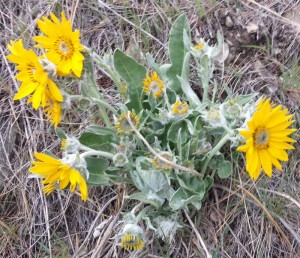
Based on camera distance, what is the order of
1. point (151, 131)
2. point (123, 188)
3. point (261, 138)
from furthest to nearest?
point (123, 188) → point (151, 131) → point (261, 138)

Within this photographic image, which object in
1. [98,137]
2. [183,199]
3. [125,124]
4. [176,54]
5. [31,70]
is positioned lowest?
[183,199]

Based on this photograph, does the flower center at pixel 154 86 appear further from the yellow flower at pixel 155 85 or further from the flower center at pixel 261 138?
the flower center at pixel 261 138

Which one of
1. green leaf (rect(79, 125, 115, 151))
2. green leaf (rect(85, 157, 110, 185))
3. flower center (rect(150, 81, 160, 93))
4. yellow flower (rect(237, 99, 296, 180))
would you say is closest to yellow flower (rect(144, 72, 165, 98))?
flower center (rect(150, 81, 160, 93))

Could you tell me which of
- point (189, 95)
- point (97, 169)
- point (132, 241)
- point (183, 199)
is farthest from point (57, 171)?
point (189, 95)

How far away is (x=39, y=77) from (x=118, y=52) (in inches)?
17.1

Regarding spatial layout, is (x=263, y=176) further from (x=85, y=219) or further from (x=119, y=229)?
(x=85, y=219)

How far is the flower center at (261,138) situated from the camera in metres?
1.95

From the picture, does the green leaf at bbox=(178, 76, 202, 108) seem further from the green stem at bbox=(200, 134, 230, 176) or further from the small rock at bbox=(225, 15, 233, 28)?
the small rock at bbox=(225, 15, 233, 28)

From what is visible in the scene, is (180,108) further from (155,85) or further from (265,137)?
(265,137)

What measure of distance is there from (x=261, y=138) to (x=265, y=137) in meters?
0.02

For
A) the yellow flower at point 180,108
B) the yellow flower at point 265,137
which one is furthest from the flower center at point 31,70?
the yellow flower at point 265,137

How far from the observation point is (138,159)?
2.24 metres

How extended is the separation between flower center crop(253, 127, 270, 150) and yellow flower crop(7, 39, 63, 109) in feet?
2.30

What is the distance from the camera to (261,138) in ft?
6.45
